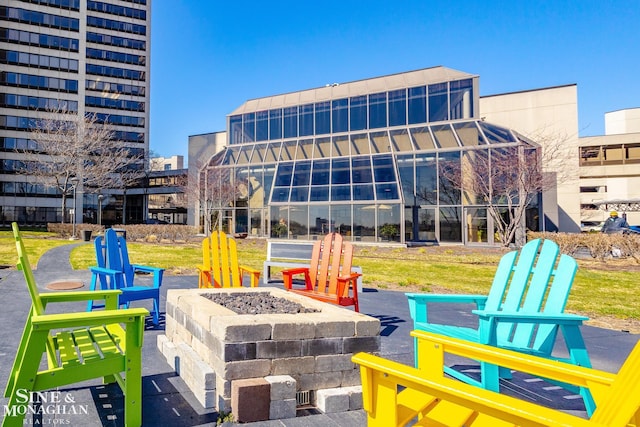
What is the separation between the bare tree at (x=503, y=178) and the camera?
16.9 m

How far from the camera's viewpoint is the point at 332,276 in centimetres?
514

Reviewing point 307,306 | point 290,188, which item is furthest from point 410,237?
point 307,306

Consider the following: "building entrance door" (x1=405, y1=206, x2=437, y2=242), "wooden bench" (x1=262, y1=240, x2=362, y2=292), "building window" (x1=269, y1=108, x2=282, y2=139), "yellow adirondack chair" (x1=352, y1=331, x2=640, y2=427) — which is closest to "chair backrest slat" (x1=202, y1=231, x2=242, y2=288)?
"wooden bench" (x1=262, y1=240, x2=362, y2=292)

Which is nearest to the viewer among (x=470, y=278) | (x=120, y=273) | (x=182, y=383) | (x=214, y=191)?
(x=182, y=383)

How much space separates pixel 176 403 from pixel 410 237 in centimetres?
2144

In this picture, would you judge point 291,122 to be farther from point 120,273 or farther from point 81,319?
point 81,319

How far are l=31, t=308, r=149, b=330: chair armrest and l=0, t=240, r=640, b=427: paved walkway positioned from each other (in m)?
0.72

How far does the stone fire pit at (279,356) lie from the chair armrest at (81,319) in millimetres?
569

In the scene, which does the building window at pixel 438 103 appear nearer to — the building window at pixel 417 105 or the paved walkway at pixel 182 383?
the building window at pixel 417 105

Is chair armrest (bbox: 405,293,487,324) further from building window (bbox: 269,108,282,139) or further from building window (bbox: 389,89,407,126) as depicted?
building window (bbox: 269,108,282,139)

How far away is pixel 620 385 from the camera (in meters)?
1.27

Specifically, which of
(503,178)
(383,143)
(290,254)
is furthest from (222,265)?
(383,143)

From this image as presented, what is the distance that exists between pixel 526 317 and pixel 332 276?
2792 mm

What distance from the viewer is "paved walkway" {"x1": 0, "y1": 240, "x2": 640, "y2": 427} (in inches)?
101
